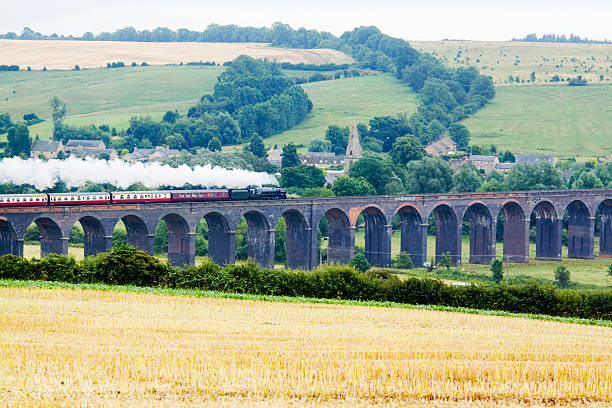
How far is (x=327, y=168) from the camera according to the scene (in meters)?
162

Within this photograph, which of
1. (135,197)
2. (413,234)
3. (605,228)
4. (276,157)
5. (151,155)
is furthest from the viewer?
(276,157)

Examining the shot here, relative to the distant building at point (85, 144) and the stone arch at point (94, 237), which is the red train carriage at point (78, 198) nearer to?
the stone arch at point (94, 237)

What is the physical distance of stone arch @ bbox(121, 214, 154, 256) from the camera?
81000mm

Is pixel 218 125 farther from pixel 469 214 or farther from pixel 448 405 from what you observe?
pixel 448 405

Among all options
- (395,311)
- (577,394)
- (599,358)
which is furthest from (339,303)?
(577,394)

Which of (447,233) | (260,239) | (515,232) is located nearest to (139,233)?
(260,239)

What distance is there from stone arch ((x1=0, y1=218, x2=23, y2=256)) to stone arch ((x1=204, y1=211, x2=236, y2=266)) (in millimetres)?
18659

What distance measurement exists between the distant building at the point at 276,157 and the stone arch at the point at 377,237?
188ft

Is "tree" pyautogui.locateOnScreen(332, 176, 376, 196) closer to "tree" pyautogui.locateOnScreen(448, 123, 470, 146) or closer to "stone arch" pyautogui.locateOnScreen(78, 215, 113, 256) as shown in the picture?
"stone arch" pyautogui.locateOnScreen(78, 215, 113, 256)

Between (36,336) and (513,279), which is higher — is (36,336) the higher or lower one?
the higher one

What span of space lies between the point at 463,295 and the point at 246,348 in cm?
2448

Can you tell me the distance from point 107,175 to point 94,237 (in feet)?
54.6

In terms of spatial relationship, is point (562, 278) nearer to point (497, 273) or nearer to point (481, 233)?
point (497, 273)

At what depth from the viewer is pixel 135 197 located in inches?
3194
